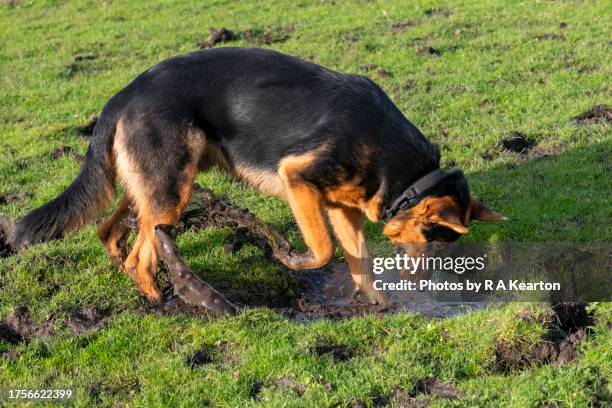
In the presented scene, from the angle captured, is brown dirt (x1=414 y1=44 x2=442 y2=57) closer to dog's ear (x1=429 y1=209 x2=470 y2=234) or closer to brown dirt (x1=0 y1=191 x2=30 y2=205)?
brown dirt (x1=0 y1=191 x2=30 y2=205)

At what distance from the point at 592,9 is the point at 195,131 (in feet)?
38.2

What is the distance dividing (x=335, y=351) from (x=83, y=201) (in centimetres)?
276

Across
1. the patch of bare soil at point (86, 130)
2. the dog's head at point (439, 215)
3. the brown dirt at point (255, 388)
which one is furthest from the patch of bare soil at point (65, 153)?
the brown dirt at point (255, 388)

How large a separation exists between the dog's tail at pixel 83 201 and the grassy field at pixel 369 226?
455 millimetres

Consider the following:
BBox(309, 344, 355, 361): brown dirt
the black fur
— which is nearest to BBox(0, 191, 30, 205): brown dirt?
the black fur

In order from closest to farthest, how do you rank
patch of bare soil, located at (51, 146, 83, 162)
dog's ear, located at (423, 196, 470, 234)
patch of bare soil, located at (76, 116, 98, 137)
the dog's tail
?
1. dog's ear, located at (423, 196, 470, 234)
2. the dog's tail
3. patch of bare soil, located at (51, 146, 83, 162)
4. patch of bare soil, located at (76, 116, 98, 137)

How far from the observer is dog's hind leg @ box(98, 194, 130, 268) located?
283 inches

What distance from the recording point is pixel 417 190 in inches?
245

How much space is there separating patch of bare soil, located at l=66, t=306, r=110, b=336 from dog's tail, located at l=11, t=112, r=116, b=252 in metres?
0.82

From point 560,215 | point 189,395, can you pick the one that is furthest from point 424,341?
point 560,215

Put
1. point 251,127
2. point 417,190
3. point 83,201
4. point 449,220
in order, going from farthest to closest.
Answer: point 83,201 < point 251,127 < point 417,190 < point 449,220

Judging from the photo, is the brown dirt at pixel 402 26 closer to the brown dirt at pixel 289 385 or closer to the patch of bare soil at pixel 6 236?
the patch of bare soil at pixel 6 236

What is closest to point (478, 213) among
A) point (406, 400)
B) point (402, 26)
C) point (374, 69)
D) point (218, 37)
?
point (406, 400)

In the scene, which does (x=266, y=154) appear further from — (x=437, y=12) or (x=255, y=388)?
(x=437, y=12)
